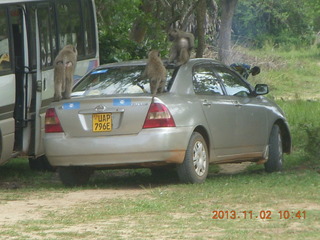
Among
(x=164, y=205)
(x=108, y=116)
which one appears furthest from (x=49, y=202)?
(x=164, y=205)

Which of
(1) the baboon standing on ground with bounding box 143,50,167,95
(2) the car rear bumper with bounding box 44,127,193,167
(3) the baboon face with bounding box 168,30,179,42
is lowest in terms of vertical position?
(2) the car rear bumper with bounding box 44,127,193,167

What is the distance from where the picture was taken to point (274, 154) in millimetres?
12188

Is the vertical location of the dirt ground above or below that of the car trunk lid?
below

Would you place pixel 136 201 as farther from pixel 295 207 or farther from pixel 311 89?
pixel 311 89

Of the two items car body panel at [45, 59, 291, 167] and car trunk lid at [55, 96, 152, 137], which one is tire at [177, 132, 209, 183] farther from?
car trunk lid at [55, 96, 152, 137]

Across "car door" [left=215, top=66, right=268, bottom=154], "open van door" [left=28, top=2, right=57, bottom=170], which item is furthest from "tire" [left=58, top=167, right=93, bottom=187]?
"car door" [left=215, top=66, right=268, bottom=154]

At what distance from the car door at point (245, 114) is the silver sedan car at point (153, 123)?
1 cm

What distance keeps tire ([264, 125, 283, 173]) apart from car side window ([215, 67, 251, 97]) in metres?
0.71

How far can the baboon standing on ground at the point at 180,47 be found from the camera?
1141 cm

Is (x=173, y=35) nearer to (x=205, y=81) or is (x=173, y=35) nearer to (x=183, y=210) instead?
(x=205, y=81)

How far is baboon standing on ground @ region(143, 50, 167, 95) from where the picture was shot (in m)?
10.5

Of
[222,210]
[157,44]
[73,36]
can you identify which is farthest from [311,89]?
[222,210]

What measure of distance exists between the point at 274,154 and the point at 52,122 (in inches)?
130
